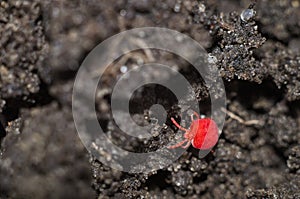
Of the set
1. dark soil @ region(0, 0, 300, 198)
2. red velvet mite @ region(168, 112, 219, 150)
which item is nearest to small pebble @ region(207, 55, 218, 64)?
dark soil @ region(0, 0, 300, 198)

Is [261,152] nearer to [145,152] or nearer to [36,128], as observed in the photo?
[145,152]

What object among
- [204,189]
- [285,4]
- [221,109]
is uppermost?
[285,4]

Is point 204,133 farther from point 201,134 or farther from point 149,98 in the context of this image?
point 149,98

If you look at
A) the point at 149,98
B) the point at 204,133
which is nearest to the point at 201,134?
the point at 204,133

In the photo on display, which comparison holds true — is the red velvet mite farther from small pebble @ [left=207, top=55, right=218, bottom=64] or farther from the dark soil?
small pebble @ [left=207, top=55, right=218, bottom=64]

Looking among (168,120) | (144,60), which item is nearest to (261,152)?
(168,120)

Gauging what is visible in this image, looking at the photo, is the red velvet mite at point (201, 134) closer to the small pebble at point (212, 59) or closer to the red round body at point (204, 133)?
the red round body at point (204, 133)
